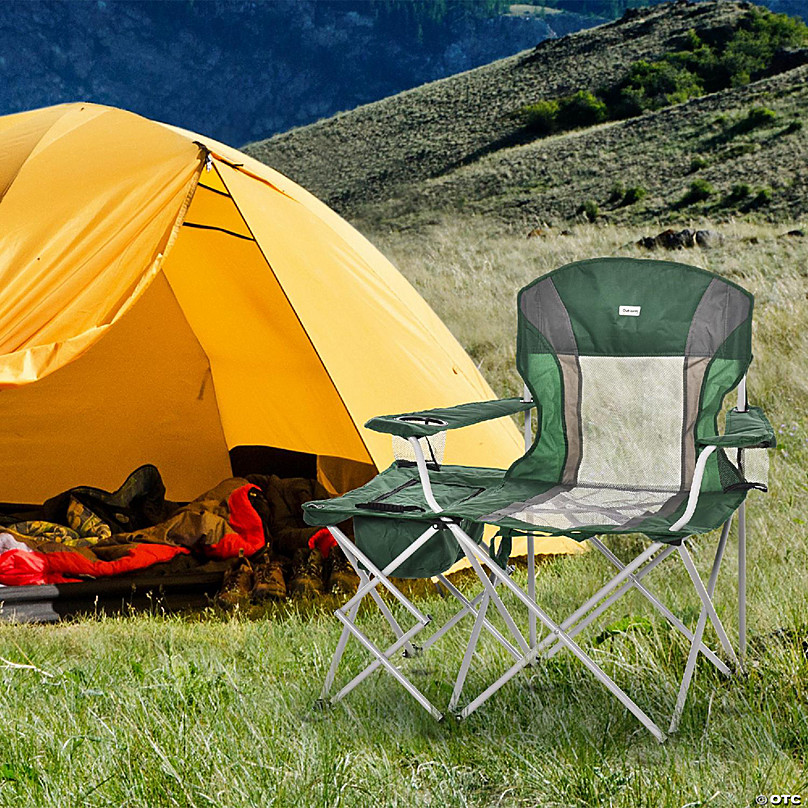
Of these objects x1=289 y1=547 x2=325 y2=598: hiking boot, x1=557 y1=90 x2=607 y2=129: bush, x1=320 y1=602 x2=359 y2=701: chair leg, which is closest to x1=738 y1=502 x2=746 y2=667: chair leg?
x1=320 y1=602 x2=359 y2=701: chair leg

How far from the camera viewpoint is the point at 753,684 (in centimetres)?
209

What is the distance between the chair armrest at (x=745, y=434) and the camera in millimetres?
1964

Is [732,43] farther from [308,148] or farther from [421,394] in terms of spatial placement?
[421,394]

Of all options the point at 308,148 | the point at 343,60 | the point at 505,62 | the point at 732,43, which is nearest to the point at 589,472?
the point at 732,43

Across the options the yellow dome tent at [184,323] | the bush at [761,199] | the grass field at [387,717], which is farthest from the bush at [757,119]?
the grass field at [387,717]

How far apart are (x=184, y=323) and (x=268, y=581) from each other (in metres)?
1.64

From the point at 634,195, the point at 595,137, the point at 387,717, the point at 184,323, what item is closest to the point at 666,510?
the point at 387,717

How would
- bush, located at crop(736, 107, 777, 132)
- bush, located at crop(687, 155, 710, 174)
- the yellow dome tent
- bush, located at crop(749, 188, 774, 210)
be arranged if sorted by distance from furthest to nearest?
bush, located at crop(736, 107, 777, 132) → bush, located at crop(687, 155, 710, 174) → bush, located at crop(749, 188, 774, 210) → the yellow dome tent

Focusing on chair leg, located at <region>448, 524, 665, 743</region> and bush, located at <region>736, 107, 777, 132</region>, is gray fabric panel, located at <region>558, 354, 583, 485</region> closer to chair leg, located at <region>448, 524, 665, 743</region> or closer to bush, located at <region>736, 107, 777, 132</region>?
chair leg, located at <region>448, 524, 665, 743</region>

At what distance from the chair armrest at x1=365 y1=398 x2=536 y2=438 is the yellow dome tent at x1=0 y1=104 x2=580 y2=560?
33.0 inches

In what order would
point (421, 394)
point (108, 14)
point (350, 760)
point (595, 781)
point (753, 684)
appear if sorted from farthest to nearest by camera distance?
point (108, 14), point (421, 394), point (753, 684), point (350, 760), point (595, 781)

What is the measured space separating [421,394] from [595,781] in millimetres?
1801

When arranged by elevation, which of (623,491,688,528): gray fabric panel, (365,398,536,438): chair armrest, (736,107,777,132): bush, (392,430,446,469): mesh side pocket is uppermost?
(736,107,777,132): bush

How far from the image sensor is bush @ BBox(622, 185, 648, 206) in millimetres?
16094
